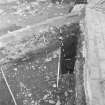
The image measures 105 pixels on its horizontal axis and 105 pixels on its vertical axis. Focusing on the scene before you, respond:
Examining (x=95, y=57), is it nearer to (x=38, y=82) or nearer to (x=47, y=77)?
(x=47, y=77)

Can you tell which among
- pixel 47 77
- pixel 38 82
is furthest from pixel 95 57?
pixel 38 82

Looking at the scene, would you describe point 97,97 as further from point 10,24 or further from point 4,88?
point 10,24

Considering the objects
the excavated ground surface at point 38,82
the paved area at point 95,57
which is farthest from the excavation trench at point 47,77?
the paved area at point 95,57

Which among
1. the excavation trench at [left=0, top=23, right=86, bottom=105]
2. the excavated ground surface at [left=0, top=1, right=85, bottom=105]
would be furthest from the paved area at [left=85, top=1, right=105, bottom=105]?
the excavated ground surface at [left=0, top=1, right=85, bottom=105]

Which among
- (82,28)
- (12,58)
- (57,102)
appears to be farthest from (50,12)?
(57,102)

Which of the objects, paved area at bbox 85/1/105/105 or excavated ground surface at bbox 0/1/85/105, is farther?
excavated ground surface at bbox 0/1/85/105

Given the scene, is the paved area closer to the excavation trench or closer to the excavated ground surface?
the excavation trench

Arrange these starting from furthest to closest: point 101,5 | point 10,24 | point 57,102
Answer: point 10,24
point 101,5
point 57,102
